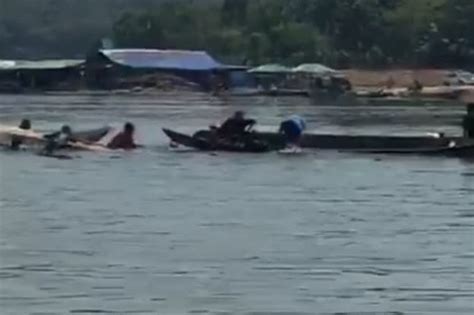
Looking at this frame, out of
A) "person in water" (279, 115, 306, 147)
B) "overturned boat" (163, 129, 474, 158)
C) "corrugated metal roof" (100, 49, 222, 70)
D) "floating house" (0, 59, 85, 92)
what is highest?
"person in water" (279, 115, 306, 147)

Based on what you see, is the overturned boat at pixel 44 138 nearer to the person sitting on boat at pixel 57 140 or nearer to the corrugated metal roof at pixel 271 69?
the person sitting on boat at pixel 57 140

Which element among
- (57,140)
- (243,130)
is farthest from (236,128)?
(57,140)

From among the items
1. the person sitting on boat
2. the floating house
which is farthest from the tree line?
the person sitting on boat

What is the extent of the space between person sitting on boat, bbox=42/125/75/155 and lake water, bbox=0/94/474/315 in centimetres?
58

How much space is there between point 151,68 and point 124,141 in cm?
7289

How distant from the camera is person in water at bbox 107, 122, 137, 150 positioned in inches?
1864

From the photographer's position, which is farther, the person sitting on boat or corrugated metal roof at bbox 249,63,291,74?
corrugated metal roof at bbox 249,63,291,74

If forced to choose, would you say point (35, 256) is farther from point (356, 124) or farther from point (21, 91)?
point (21, 91)

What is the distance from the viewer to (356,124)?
65250 mm

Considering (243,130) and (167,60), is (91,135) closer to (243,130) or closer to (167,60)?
(243,130)

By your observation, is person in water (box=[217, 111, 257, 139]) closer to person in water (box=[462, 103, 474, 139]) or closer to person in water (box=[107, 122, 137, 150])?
person in water (box=[107, 122, 137, 150])

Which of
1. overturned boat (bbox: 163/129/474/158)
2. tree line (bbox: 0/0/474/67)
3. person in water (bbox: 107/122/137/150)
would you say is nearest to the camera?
overturned boat (bbox: 163/129/474/158)

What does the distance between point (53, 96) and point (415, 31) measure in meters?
34.9

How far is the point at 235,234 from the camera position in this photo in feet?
87.8
